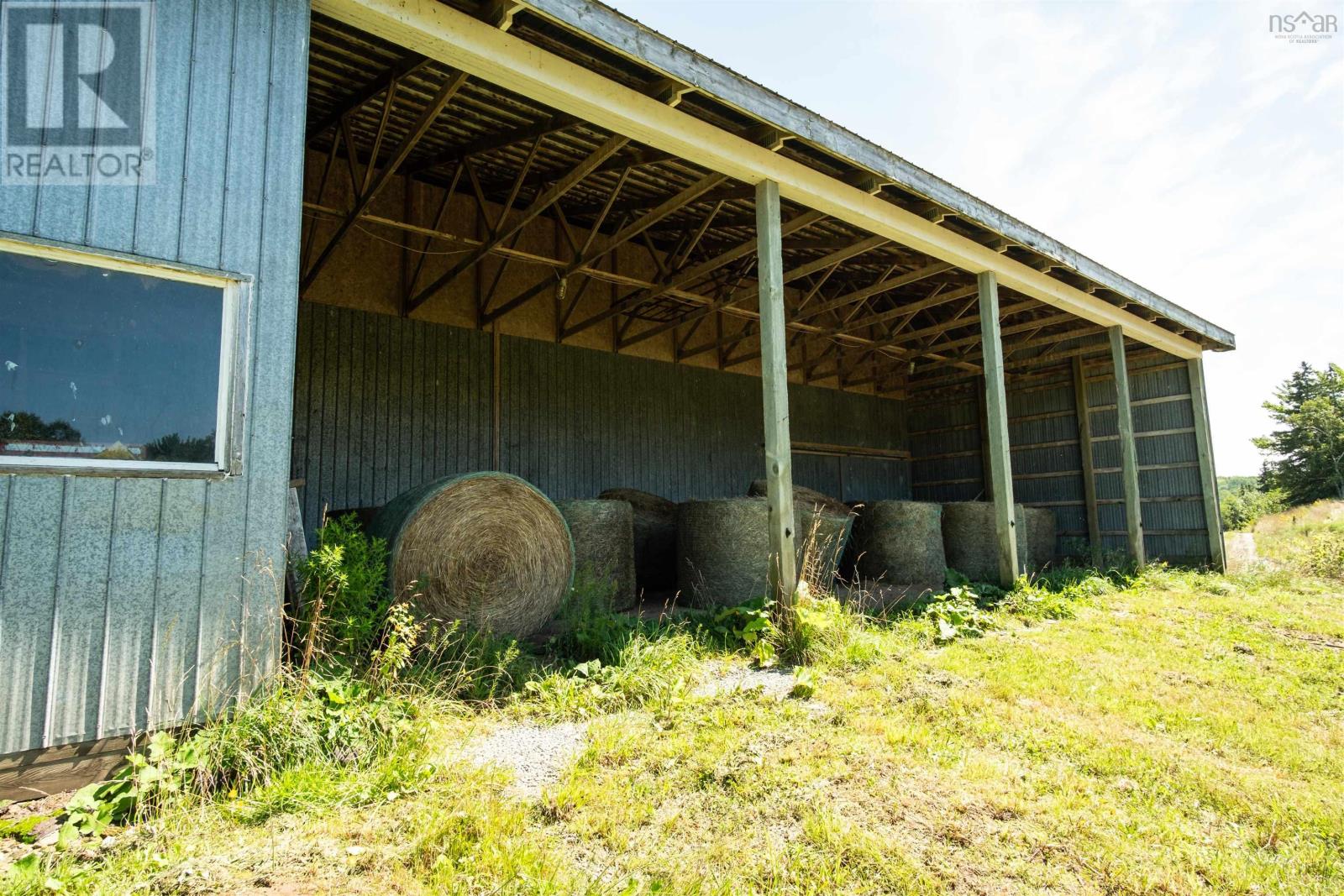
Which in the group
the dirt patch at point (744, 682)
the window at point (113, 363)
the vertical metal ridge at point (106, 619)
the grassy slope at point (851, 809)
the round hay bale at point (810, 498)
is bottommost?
the grassy slope at point (851, 809)

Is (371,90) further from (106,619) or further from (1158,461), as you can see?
(1158,461)

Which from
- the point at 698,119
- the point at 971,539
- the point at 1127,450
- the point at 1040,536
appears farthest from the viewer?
the point at 1040,536

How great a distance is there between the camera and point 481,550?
4586 millimetres

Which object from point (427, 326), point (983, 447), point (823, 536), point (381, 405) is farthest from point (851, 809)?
point (983, 447)

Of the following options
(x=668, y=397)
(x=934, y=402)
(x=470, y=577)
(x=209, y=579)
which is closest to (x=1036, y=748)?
(x=470, y=577)

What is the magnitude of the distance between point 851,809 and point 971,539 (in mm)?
6406

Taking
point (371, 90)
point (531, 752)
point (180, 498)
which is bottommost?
point (531, 752)

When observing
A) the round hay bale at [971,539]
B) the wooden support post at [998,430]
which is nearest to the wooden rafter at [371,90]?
the wooden support post at [998,430]

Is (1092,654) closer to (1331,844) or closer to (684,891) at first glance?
(1331,844)

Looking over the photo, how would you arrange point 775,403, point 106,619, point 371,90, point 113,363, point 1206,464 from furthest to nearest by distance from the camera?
point 1206,464 → point 371,90 → point 775,403 → point 113,363 → point 106,619

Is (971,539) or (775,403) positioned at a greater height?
(775,403)

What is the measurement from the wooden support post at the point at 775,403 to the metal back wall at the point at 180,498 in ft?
10.2

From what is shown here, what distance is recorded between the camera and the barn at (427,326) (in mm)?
2633

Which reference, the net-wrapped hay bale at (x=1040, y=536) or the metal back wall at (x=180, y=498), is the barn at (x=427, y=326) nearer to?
the metal back wall at (x=180, y=498)
